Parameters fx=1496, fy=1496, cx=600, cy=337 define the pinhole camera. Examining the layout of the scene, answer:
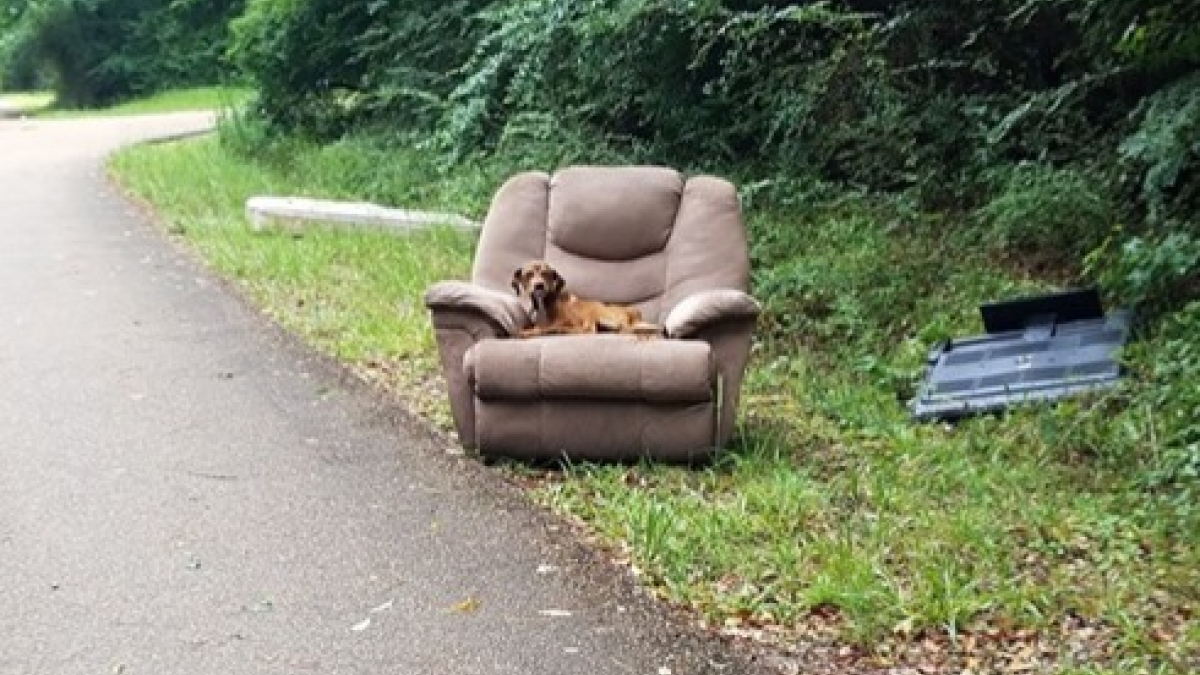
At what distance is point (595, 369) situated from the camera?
5.27 meters

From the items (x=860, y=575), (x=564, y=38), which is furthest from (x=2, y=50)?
(x=860, y=575)

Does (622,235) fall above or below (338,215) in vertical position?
above

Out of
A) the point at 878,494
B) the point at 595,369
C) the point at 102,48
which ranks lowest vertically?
the point at 878,494

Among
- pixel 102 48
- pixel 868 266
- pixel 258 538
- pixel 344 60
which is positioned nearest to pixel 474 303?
pixel 258 538

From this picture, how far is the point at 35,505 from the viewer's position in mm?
5105

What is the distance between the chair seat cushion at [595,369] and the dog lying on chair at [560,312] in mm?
283

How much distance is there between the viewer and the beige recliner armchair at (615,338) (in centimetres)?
529

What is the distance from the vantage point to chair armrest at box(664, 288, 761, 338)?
17.6 feet

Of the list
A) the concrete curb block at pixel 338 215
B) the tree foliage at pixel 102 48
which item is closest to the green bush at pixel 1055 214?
the concrete curb block at pixel 338 215

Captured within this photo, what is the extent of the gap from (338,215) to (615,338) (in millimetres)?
5484

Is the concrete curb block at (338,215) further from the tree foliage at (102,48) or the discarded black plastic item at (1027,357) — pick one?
the tree foliage at (102,48)

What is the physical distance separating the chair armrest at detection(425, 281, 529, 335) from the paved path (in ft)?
1.83

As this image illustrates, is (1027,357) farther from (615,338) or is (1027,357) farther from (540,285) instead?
(540,285)

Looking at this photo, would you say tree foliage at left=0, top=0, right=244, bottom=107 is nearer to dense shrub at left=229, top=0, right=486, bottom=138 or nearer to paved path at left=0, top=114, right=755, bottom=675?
dense shrub at left=229, top=0, right=486, bottom=138
